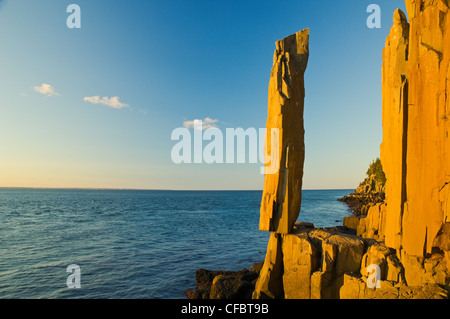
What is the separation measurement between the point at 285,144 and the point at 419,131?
561cm

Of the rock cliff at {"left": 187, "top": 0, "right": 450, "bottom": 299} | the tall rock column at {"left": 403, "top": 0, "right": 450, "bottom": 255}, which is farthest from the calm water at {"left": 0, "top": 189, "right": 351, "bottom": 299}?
the tall rock column at {"left": 403, "top": 0, "right": 450, "bottom": 255}

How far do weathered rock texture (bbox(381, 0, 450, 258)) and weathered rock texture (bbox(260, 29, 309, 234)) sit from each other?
13.7 ft

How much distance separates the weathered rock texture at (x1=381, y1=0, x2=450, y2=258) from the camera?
8945 mm

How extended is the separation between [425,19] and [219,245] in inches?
1032

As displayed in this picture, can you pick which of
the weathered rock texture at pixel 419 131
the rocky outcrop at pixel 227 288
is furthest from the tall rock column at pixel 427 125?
the rocky outcrop at pixel 227 288

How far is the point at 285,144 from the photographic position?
13.5 meters

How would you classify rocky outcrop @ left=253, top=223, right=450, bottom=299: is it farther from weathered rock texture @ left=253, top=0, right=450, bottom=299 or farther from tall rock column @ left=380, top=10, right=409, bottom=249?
tall rock column @ left=380, top=10, right=409, bottom=249

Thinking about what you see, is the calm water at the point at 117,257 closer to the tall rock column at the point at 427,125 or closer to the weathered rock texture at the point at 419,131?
the weathered rock texture at the point at 419,131

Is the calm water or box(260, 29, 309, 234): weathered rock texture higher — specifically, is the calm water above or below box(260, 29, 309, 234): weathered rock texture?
below

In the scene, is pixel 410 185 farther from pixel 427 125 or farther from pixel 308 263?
pixel 308 263

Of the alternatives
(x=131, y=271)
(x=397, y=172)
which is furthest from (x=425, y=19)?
(x=131, y=271)
